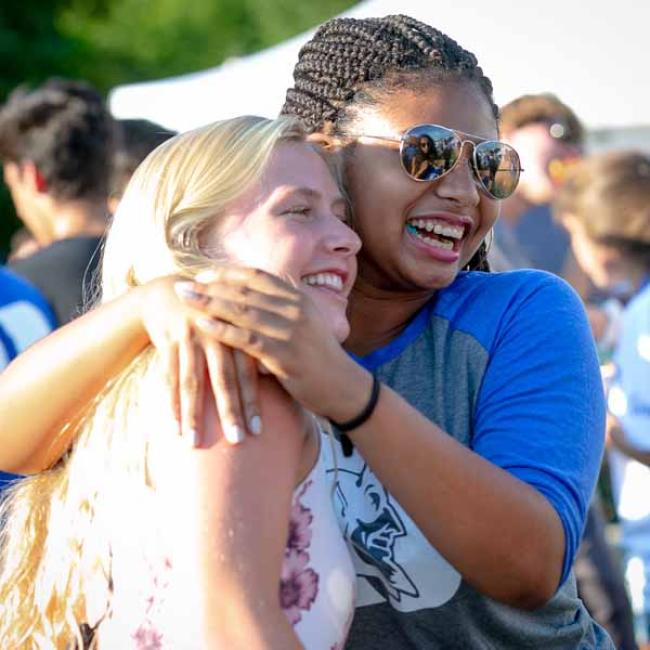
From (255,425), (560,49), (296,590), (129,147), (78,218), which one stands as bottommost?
(560,49)

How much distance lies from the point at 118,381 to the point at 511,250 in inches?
162

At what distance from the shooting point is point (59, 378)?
222 cm

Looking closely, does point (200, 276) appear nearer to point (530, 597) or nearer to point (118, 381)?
point (118, 381)

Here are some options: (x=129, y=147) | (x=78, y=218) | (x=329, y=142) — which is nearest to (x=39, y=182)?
(x=78, y=218)

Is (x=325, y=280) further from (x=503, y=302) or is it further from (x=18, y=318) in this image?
(x=18, y=318)

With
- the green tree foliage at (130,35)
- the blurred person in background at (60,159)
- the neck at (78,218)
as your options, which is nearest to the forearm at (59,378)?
the blurred person in background at (60,159)

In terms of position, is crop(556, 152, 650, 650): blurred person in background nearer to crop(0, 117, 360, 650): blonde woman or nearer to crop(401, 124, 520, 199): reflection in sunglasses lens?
crop(401, 124, 520, 199): reflection in sunglasses lens

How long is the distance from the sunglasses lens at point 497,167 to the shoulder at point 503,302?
0.57ft

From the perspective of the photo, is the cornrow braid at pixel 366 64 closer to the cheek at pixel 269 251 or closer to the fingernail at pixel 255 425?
the cheek at pixel 269 251

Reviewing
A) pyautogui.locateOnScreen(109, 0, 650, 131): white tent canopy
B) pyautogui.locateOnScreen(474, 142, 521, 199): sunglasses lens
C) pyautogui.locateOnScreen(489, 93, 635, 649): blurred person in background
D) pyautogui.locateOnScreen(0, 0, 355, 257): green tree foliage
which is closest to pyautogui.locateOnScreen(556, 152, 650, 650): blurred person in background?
pyautogui.locateOnScreen(489, 93, 635, 649): blurred person in background

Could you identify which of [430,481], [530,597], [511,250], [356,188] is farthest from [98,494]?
[511,250]

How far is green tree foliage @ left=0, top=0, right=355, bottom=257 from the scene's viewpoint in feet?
79.2

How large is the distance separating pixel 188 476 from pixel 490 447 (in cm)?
59

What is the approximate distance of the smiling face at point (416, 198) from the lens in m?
2.65
